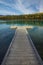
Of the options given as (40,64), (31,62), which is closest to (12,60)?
(31,62)

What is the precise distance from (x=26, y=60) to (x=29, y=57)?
48 cm

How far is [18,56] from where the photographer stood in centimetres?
780

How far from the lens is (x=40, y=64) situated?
21.4ft

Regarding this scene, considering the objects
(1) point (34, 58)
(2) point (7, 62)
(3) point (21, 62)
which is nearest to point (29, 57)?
(1) point (34, 58)

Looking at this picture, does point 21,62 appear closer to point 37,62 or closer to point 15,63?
point 15,63

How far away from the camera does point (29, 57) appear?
Answer: 7.62 meters

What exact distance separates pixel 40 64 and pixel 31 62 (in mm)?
531

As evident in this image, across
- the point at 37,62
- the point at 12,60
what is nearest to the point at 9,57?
the point at 12,60

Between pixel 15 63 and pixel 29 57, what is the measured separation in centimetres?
Result: 114

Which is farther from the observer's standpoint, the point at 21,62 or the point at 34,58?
the point at 34,58

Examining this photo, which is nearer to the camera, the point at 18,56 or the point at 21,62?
the point at 21,62

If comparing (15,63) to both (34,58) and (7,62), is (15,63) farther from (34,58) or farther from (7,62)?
(34,58)

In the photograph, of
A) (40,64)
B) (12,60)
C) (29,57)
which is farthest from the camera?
(29,57)

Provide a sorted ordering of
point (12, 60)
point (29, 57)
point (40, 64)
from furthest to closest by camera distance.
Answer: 1. point (29, 57)
2. point (12, 60)
3. point (40, 64)
